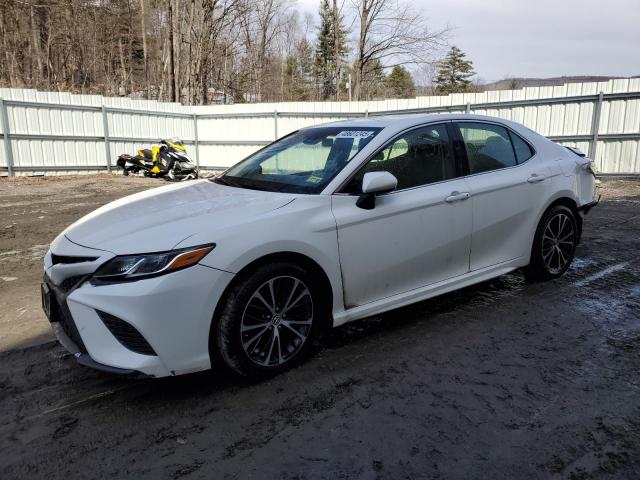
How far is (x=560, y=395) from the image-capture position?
2.83m

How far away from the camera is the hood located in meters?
2.73

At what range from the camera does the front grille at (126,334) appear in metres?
2.57

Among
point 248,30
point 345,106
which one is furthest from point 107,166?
point 248,30

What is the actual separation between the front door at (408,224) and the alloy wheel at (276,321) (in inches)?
13.4

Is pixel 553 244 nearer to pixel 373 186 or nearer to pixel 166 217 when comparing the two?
pixel 373 186

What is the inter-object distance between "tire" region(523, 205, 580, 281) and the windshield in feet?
6.58

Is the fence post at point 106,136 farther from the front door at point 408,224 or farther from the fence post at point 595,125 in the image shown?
the front door at point 408,224

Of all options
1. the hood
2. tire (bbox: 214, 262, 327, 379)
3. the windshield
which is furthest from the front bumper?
the windshield

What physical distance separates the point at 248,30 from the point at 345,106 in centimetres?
2527

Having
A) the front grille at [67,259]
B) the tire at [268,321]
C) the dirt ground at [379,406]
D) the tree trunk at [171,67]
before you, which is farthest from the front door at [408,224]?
the tree trunk at [171,67]

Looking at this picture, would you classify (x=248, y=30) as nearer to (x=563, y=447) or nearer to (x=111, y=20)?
(x=111, y=20)

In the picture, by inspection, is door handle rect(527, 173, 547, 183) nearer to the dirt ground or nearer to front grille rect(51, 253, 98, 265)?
the dirt ground

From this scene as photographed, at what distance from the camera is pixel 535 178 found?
443 centimetres

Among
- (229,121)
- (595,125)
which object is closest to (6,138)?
(229,121)
